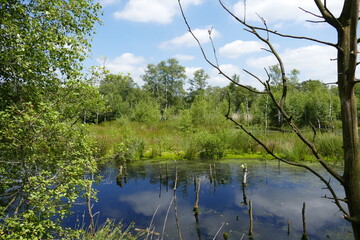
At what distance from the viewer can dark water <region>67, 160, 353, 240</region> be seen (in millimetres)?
7645

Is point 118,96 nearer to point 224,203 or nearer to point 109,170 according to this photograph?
point 109,170

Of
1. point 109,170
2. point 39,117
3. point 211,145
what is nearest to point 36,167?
point 39,117

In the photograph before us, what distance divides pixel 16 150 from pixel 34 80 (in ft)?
4.95

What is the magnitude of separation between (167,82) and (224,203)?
5105cm

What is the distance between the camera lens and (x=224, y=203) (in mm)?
9633

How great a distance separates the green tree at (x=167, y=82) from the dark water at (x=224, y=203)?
4428 cm

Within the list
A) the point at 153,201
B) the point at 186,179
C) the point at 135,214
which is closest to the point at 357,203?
the point at 135,214

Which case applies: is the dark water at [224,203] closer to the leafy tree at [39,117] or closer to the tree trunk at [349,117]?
the leafy tree at [39,117]

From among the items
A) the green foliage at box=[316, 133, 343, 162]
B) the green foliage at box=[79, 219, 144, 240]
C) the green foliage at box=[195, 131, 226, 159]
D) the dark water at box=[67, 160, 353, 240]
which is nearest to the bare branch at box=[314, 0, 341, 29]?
the green foliage at box=[79, 219, 144, 240]

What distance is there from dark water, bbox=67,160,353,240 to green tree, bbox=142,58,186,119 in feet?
145

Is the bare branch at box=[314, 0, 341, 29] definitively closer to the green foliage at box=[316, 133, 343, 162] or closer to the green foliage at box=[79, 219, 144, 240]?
the green foliage at box=[79, 219, 144, 240]

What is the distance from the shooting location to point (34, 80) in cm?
535

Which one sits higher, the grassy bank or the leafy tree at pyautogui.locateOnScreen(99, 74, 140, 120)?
the leafy tree at pyautogui.locateOnScreen(99, 74, 140, 120)

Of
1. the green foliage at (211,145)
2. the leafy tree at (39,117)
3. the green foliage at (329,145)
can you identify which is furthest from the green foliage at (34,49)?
the green foliage at (329,145)
